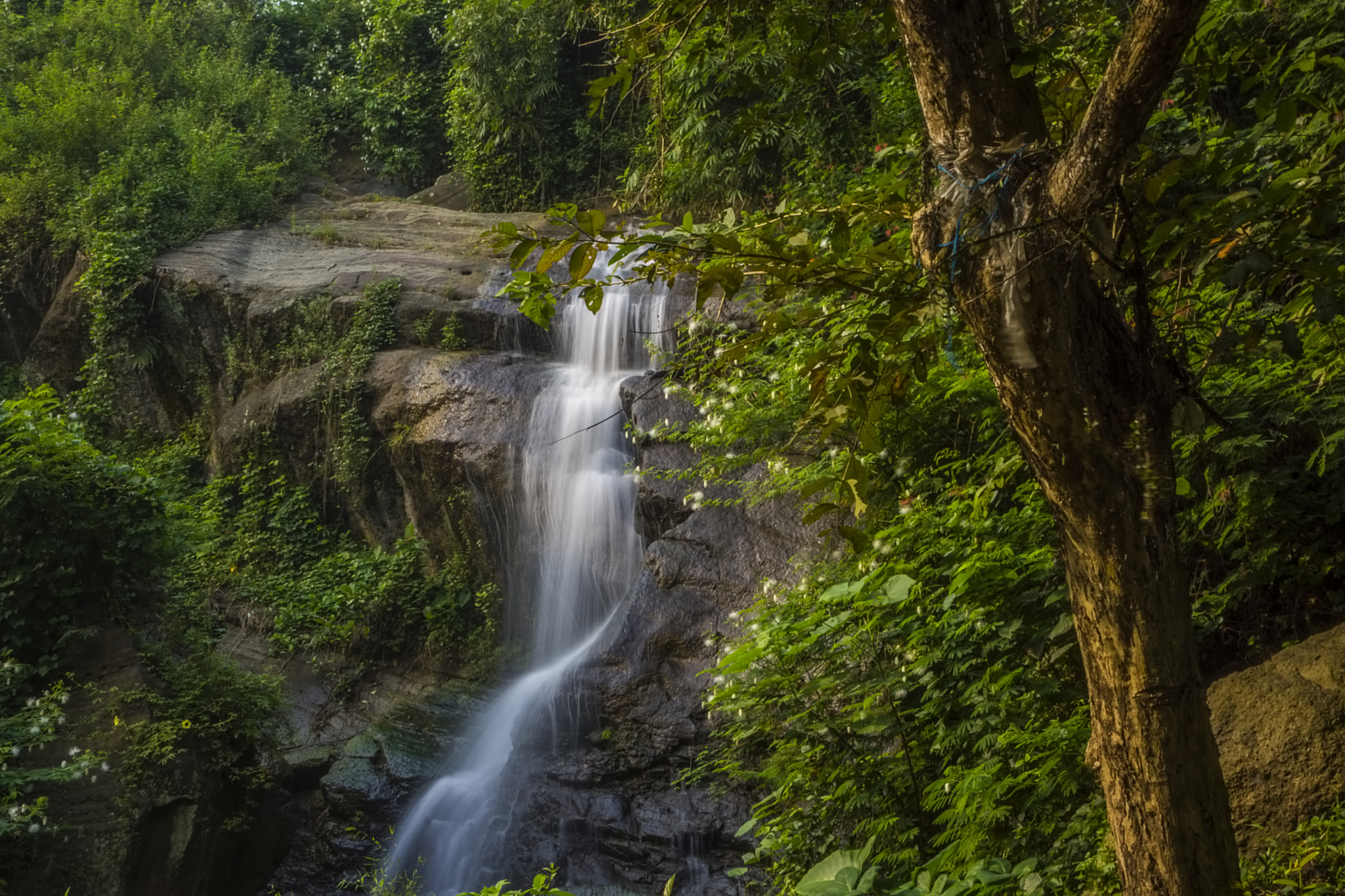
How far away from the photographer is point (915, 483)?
4586 millimetres

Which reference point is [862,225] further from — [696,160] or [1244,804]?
[696,160]

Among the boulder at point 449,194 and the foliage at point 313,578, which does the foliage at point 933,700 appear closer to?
the foliage at point 313,578

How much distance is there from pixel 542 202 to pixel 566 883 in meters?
11.6

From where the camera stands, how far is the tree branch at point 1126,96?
5.56 ft

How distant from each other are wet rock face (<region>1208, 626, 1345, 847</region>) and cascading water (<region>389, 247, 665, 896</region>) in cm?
483

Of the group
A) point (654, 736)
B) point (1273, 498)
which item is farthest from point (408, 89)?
point (1273, 498)

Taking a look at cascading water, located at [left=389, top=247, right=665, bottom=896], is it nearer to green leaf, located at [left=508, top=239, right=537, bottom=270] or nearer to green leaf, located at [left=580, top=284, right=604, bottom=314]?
green leaf, located at [left=580, top=284, right=604, bottom=314]

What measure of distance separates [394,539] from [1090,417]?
10080mm

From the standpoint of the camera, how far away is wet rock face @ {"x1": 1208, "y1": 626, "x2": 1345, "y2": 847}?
2842 mm

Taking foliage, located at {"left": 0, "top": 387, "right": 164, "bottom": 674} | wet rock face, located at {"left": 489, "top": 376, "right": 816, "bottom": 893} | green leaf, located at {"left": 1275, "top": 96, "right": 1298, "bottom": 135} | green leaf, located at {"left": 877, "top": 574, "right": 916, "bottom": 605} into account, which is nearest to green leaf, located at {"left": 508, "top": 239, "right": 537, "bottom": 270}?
green leaf, located at {"left": 877, "top": 574, "right": 916, "bottom": 605}

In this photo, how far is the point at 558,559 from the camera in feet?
30.3

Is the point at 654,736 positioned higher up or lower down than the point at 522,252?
lower down

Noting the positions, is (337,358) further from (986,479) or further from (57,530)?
(986,479)

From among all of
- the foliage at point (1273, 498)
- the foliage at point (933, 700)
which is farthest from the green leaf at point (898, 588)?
the foliage at point (1273, 498)
